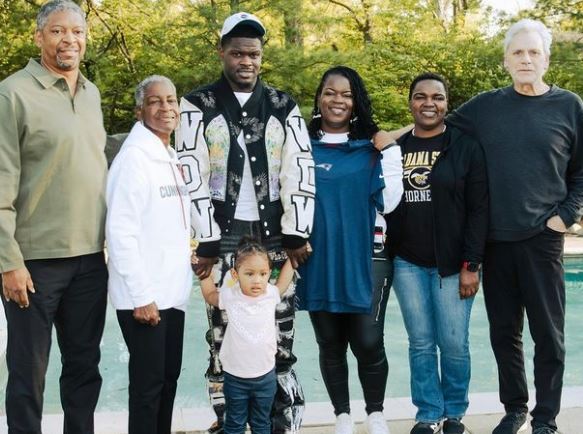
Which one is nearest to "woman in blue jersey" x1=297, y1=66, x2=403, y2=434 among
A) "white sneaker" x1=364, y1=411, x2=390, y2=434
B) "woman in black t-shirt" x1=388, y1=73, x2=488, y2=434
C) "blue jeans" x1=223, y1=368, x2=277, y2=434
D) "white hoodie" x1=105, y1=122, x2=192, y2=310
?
"white sneaker" x1=364, y1=411, x2=390, y2=434

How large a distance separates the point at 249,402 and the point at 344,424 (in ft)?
1.57

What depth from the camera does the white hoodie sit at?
258 cm

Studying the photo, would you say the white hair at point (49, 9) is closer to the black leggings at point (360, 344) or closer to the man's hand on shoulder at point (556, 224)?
the black leggings at point (360, 344)

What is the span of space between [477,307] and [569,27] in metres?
7.42

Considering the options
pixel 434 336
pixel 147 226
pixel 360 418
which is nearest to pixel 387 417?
pixel 360 418

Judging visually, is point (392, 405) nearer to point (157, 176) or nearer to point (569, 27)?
point (157, 176)

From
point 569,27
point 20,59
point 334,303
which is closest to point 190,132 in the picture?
point 334,303

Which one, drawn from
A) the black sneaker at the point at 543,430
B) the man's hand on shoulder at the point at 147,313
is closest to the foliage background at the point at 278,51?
the black sneaker at the point at 543,430

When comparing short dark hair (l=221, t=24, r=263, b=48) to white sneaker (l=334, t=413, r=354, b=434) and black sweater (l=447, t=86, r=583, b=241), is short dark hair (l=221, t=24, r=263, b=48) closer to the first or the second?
black sweater (l=447, t=86, r=583, b=241)

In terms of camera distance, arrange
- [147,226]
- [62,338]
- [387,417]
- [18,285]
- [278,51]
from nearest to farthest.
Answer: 1. [18,285]
2. [147,226]
3. [62,338]
4. [387,417]
5. [278,51]

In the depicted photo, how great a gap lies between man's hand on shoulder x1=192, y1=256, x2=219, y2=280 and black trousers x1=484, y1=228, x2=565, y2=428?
1231 mm

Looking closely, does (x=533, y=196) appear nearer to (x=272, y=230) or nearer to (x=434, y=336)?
(x=434, y=336)

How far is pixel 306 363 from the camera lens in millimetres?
5824

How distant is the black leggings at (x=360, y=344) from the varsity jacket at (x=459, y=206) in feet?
0.91
